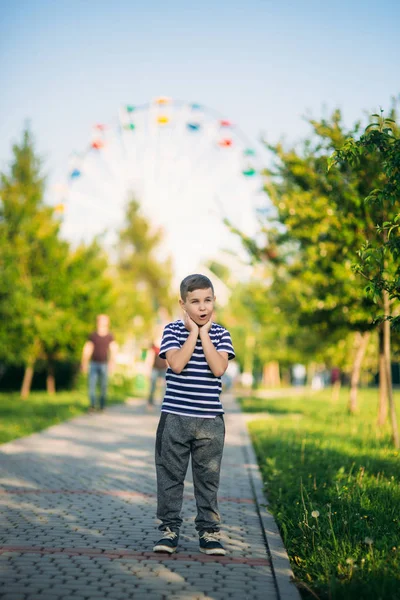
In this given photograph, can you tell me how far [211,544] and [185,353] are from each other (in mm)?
1198

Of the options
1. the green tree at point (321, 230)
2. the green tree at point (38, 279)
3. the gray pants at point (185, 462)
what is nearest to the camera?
the gray pants at point (185, 462)

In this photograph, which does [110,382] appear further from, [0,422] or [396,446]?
[396,446]

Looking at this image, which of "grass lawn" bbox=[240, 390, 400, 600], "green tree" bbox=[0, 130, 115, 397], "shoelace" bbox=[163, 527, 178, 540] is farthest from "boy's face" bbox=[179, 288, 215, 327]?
"green tree" bbox=[0, 130, 115, 397]

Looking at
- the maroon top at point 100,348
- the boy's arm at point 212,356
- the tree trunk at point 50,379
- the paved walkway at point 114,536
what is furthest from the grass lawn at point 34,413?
the boy's arm at point 212,356

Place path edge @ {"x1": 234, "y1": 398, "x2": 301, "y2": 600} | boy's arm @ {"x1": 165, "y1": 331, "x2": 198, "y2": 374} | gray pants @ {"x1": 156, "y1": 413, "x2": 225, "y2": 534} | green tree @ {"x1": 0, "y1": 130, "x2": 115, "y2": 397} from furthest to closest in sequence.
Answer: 1. green tree @ {"x1": 0, "y1": 130, "x2": 115, "y2": 397}
2. gray pants @ {"x1": 156, "y1": 413, "x2": 225, "y2": 534}
3. boy's arm @ {"x1": 165, "y1": 331, "x2": 198, "y2": 374}
4. path edge @ {"x1": 234, "y1": 398, "x2": 301, "y2": 600}

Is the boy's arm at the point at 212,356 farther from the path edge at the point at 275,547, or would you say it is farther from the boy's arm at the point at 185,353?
the path edge at the point at 275,547

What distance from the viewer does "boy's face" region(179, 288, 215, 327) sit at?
16.0ft

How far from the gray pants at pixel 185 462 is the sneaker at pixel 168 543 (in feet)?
0.16

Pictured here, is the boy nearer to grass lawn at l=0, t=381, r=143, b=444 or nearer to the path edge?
the path edge

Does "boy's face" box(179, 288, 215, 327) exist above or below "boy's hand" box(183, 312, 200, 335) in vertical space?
above

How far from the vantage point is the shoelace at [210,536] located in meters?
4.90

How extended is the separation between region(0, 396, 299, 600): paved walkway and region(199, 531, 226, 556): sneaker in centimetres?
5

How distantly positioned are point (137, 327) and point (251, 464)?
27.5 metres

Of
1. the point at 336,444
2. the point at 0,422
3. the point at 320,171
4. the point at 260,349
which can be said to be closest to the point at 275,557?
the point at 336,444
